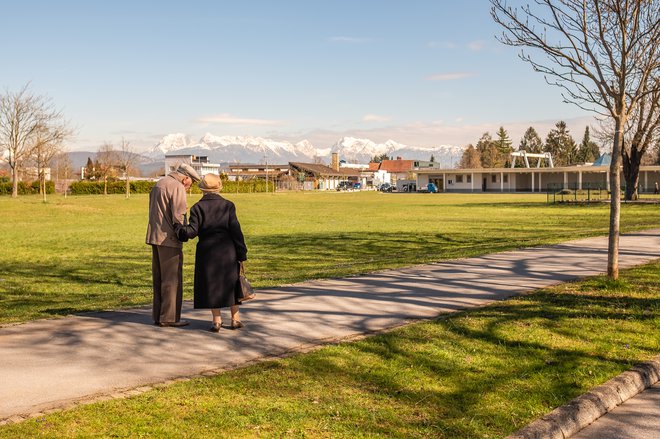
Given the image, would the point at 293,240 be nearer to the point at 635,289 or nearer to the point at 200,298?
the point at 635,289

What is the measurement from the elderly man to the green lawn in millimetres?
1985

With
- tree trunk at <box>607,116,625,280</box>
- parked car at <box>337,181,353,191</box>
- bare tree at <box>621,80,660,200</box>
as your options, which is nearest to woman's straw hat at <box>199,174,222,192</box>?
tree trunk at <box>607,116,625,280</box>

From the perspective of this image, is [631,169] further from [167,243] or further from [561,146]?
[561,146]

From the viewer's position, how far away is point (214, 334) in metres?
7.55

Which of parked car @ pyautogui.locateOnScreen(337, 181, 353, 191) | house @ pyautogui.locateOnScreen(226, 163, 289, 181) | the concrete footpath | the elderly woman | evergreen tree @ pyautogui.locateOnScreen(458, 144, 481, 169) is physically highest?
evergreen tree @ pyautogui.locateOnScreen(458, 144, 481, 169)

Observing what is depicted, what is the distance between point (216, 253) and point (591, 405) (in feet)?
12.9

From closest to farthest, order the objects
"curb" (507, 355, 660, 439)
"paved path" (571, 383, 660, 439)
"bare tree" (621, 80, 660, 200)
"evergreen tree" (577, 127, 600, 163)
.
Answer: "curb" (507, 355, 660, 439)
"paved path" (571, 383, 660, 439)
"bare tree" (621, 80, 660, 200)
"evergreen tree" (577, 127, 600, 163)

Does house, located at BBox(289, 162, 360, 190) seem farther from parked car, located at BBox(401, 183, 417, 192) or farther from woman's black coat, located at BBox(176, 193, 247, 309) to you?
woman's black coat, located at BBox(176, 193, 247, 309)

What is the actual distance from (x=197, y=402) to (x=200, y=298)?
227 cm

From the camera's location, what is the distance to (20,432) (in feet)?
15.1

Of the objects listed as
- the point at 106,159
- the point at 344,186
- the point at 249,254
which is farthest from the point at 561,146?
the point at 249,254

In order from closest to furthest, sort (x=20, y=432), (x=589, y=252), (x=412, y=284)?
(x=20, y=432)
(x=412, y=284)
(x=589, y=252)

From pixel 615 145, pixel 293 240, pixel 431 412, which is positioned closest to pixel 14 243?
pixel 293 240

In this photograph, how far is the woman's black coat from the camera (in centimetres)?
741
